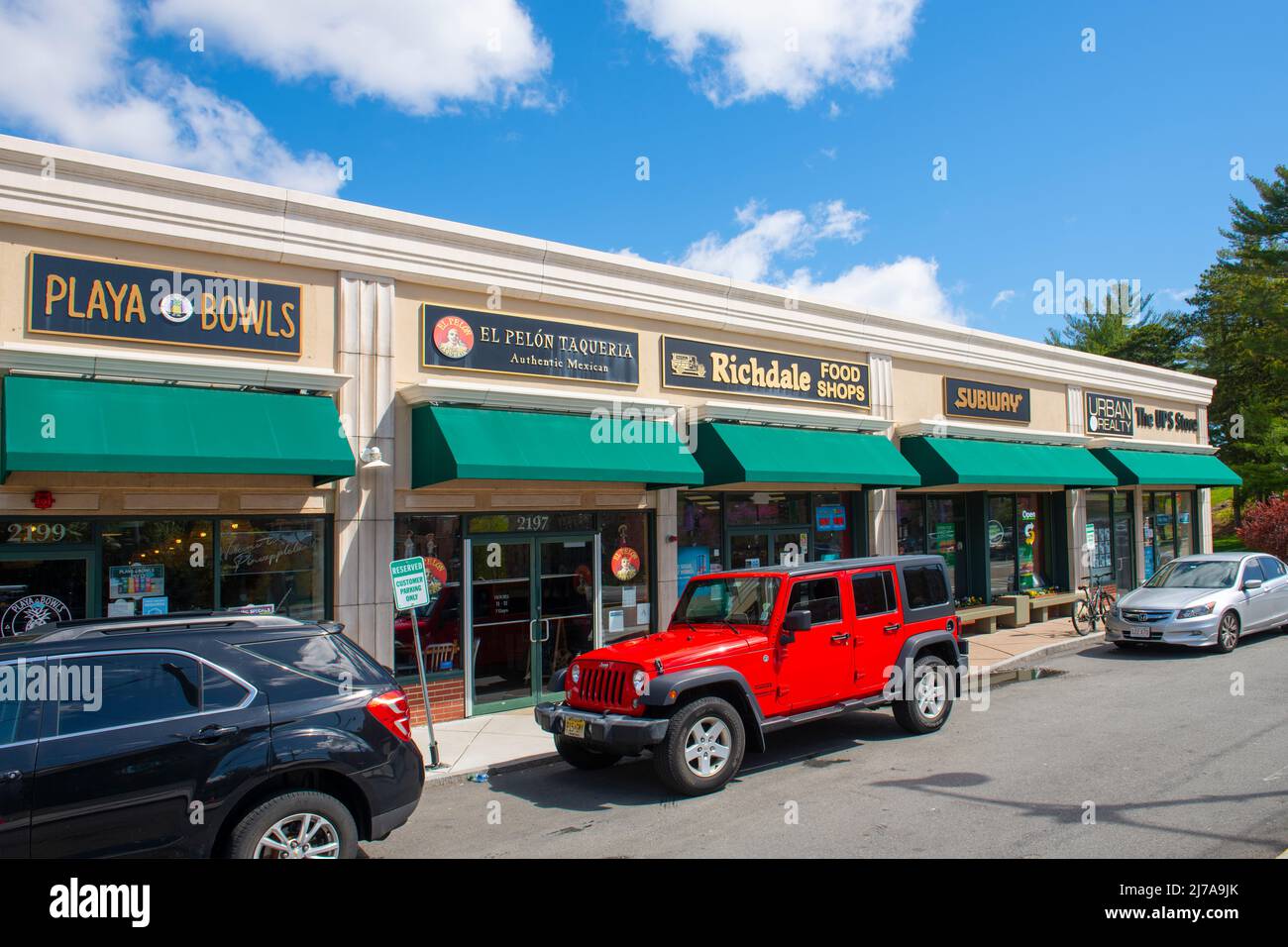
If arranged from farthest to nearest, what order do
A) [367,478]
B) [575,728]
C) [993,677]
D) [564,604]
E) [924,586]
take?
[993,677] → [564,604] → [367,478] → [924,586] → [575,728]

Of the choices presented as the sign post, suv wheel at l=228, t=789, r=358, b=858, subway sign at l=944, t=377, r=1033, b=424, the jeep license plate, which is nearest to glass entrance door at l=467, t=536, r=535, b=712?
the sign post

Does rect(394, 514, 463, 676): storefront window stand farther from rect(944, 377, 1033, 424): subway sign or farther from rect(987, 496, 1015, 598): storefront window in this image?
rect(987, 496, 1015, 598): storefront window

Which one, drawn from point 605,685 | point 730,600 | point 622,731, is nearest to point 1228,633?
point 730,600

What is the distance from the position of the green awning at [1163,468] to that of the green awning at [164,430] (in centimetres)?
1818

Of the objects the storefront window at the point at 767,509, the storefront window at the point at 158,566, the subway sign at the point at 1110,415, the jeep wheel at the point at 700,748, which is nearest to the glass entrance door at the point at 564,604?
the storefront window at the point at 767,509

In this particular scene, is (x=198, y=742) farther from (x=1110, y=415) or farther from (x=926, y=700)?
(x=1110, y=415)

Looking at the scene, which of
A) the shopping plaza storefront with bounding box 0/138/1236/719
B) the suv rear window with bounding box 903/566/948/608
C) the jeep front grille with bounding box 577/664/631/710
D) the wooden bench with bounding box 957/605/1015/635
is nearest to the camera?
the jeep front grille with bounding box 577/664/631/710

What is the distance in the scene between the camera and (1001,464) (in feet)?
57.2

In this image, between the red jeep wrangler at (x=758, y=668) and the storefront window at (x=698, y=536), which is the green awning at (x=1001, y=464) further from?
the red jeep wrangler at (x=758, y=668)

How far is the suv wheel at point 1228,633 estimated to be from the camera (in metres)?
13.9

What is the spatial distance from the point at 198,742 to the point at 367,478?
235 inches

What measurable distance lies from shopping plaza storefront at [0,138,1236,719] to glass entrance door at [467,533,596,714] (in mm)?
38

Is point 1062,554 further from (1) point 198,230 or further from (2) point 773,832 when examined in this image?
(1) point 198,230

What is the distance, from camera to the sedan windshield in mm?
14797
